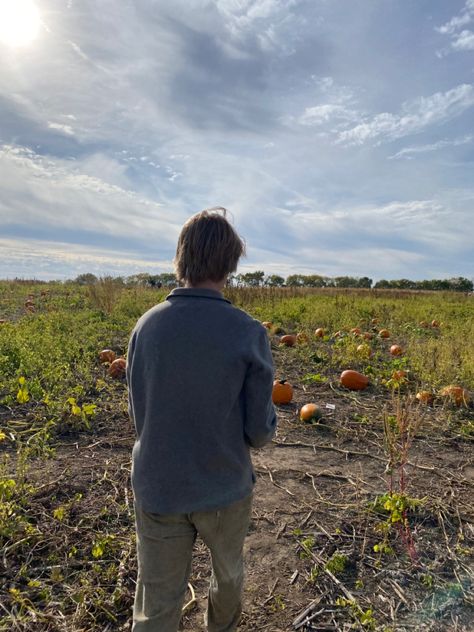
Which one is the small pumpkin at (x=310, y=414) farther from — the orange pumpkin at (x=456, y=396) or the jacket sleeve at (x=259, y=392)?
the jacket sleeve at (x=259, y=392)

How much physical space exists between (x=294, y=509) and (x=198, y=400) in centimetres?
198

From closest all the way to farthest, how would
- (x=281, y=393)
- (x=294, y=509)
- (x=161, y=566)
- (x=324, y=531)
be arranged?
(x=161, y=566)
(x=324, y=531)
(x=294, y=509)
(x=281, y=393)

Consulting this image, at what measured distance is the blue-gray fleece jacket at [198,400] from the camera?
1.48 meters

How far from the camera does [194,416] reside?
1.50 metres

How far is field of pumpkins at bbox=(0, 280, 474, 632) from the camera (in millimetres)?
2201

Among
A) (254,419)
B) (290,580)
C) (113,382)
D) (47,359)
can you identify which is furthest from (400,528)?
(47,359)

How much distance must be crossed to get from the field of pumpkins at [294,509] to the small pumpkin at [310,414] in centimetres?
2

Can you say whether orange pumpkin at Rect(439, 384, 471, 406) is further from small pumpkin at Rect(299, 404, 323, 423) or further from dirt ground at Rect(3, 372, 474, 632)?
small pumpkin at Rect(299, 404, 323, 423)

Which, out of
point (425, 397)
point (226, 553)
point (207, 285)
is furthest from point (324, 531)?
point (425, 397)

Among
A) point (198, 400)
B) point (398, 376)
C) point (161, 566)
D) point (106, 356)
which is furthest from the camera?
point (106, 356)

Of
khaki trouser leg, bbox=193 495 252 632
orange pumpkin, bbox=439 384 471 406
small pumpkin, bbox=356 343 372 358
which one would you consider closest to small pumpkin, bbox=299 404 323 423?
orange pumpkin, bbox=439 384 471 406

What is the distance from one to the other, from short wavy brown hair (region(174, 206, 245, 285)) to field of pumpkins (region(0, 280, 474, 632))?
171 cm

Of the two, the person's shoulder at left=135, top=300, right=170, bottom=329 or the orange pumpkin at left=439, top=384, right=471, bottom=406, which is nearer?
the person's shoulder at left=135, top=300, right=170, bottom=329

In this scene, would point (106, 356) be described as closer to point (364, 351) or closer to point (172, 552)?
point (364, 351)
